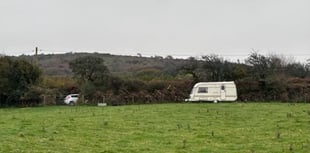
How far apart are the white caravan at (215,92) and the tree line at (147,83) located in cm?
211

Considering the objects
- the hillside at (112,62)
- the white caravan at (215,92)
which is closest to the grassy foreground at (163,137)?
the white caravan at (215,92)

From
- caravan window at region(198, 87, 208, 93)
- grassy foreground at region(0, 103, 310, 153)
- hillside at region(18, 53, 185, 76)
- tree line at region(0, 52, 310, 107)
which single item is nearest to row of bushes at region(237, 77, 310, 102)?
tree line at region(0, 52, 310, 107)

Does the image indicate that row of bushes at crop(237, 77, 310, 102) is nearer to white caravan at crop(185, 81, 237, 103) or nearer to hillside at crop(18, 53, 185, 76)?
white caravan at crop(185, 81, 237, 103)

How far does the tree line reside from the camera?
156 feet

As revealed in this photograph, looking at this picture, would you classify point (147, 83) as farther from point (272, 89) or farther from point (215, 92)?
point (272, 89)

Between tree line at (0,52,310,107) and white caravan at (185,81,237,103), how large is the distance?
2110 mm

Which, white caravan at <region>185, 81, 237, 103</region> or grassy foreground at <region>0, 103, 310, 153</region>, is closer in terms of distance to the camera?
grassy foreground at <region>0, 103, 310, 153</region>

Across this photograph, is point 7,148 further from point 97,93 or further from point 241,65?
point 241,65

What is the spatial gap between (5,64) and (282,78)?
88.2 feet

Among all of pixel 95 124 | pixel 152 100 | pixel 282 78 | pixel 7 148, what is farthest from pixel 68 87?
pixel 7 148

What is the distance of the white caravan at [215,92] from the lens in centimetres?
4831

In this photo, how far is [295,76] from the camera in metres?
58.7

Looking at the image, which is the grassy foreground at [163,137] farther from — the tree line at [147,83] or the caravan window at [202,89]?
the tree line at [147,83]

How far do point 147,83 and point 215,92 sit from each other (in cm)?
764
